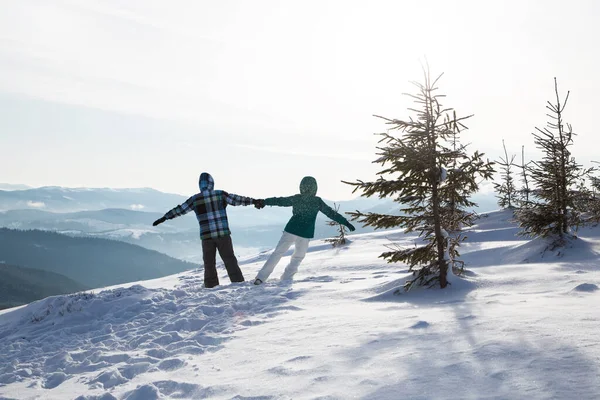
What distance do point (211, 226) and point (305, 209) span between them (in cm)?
199

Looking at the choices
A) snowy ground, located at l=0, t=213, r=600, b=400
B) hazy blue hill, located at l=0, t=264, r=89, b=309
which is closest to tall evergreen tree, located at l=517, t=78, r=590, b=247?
snowy ground, located at l=0, t=213, r=600, b=400

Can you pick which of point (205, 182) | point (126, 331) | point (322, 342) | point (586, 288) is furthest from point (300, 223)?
point (586, 288)

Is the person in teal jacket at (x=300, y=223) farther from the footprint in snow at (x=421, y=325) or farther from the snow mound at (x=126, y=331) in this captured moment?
the footprint in snow at (x=421, y=325)

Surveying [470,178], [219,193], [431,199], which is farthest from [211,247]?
[470,178]

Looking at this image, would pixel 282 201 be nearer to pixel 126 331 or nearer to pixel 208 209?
pixel 208 209

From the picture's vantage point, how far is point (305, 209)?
345 inches

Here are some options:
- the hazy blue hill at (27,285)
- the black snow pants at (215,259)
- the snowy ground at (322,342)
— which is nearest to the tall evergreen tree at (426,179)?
the snowy ground at (322,342)

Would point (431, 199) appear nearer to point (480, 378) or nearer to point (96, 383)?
point (480, 378)

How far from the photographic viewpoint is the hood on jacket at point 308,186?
8.71 meters

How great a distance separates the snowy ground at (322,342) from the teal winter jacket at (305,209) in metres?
1.49

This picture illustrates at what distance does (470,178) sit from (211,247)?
5308mm

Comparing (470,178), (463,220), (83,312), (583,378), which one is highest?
(470,178)

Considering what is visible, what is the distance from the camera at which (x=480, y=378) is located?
8.36 ft

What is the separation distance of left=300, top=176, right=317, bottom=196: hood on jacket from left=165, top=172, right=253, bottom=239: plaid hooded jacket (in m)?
1.72
